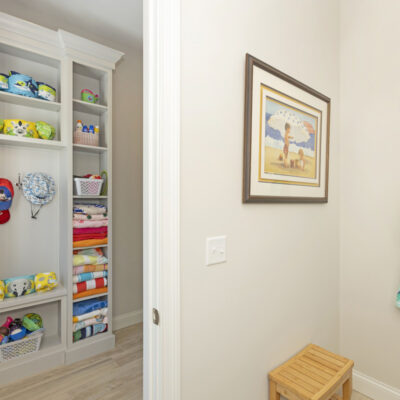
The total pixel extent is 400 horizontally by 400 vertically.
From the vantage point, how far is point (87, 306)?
7.30 ft

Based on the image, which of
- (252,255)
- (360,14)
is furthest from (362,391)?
(360,14)

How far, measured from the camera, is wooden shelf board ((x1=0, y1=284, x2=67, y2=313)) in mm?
1881

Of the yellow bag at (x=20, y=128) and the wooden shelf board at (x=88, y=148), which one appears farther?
the wooden shelf board at (x=88, y=148)

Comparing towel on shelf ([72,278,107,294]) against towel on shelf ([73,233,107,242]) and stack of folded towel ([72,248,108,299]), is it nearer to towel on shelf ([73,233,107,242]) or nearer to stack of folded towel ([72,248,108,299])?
stack of folded towel ([72,248,108,299])

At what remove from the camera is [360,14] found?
171 cm

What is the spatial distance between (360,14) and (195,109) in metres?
1.51

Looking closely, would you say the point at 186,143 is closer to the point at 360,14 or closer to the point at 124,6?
the point at 360,14

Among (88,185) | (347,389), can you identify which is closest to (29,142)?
(88,185)

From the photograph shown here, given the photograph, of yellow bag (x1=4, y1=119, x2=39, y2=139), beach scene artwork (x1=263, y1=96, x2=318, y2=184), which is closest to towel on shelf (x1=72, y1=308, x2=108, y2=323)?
yellow bag (x1=4, y1=119, x2=39, y2=139)

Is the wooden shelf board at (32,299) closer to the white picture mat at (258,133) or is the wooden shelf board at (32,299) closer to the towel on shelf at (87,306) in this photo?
the towel on shelf at (87,306)

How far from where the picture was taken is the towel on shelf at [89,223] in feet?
7.18

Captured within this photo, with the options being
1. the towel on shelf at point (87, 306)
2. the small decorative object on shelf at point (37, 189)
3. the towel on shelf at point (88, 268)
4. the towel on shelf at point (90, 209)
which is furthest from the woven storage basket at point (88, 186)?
the towel on shelf at point (87, 306)

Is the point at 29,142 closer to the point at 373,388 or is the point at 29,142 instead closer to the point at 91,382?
the point at 91,382

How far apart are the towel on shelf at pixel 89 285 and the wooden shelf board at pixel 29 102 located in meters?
1.46
